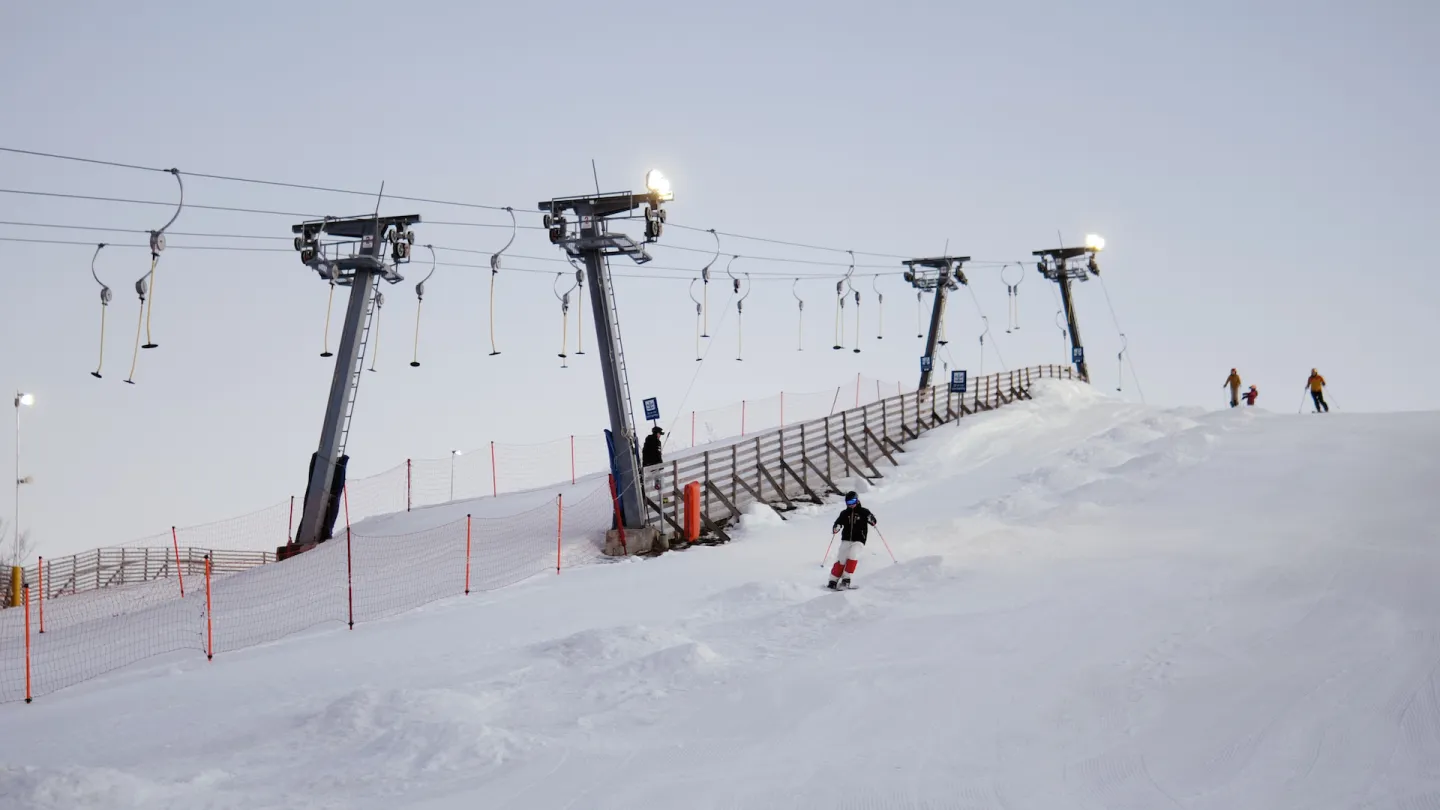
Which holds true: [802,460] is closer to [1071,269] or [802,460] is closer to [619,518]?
[619,518]

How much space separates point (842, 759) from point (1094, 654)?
13.3 ft

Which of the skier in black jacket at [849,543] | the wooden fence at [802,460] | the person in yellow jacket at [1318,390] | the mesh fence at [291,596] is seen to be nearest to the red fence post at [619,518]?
the mesh fence at [291,596]

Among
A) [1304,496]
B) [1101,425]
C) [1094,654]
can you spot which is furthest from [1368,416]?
[1094,654]

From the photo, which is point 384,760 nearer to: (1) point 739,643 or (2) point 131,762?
(2) point 131,762

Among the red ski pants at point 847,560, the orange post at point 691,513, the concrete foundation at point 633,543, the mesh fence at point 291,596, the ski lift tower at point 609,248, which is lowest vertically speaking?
the mesh fence at point 291,596

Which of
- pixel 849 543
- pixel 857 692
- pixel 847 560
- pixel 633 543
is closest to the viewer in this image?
pixel 857 692

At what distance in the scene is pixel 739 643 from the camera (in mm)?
13023

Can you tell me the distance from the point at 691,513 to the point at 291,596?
8.02 meters

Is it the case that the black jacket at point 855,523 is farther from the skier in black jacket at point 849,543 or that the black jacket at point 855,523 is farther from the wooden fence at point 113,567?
the wooden fence at point 113,567

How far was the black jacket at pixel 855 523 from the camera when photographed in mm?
16359

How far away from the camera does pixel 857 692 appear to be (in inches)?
427

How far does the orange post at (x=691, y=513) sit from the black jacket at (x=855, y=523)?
21.1 ft

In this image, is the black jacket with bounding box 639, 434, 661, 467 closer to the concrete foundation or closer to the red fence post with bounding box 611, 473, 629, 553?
the red fence post with bounding box 611, 473, 629, 553

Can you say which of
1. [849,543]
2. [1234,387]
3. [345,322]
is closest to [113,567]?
[345,322]
